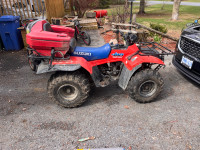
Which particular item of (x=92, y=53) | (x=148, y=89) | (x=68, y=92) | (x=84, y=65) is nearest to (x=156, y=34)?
(x=148, y=89)

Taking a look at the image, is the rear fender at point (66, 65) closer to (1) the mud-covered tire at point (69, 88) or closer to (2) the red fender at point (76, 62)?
(2) the red fender at point (76, 62)

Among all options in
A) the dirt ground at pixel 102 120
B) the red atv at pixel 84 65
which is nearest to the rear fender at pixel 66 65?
the red atv at pixel 84 65

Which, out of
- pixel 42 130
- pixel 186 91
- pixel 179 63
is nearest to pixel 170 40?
pixel 179 63

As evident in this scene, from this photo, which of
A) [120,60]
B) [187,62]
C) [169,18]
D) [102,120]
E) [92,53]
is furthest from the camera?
[169,18]

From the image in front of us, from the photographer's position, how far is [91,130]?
2.87 metres

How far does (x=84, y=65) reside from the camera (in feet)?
10.0

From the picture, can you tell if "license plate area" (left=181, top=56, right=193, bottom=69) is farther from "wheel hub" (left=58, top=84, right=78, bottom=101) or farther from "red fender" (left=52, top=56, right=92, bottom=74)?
"wheel hub" (left=58, top=84, right=78, bottom=101)

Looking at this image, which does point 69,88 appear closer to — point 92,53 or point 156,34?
point 92,53

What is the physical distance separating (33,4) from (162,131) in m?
7.38

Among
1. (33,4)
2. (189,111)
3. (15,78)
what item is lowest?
(189,111)

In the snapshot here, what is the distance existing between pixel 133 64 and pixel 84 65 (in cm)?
91

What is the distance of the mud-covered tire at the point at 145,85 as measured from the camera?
10.7 feet

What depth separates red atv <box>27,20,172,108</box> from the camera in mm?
2965

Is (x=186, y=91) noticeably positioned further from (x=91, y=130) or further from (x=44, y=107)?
(x=44, y=107)
